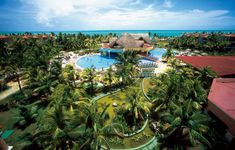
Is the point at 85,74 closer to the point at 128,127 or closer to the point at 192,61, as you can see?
the point at 128,127

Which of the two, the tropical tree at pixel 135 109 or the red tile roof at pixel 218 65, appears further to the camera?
the red tile roof at pixel 218 65

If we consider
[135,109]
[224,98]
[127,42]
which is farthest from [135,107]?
[127,42]

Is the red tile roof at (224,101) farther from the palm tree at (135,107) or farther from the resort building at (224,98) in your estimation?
the palm tree at (135,107)

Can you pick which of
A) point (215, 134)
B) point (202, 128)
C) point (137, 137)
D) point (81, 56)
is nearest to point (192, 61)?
point (215, 134)

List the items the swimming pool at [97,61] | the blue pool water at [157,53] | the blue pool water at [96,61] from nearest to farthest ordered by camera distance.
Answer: the swimming pool at [97,61]
the blue pool water at [96,61]
the blue pool water at [157,53]

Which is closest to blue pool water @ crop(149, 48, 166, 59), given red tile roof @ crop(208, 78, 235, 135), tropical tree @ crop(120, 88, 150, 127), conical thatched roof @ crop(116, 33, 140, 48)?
conical thatched roof @ crop(116, 33, 140, 48)

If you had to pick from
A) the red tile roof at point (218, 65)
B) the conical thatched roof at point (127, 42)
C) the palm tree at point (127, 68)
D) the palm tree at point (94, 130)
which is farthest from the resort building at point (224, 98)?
the conical thatched roof at point (127, 42)

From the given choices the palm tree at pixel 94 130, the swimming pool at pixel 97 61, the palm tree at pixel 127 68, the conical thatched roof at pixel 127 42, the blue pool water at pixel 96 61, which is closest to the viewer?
the palm tree at pixel 94 130

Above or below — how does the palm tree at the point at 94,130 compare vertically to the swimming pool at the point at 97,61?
above
